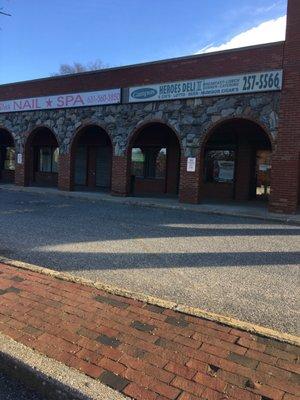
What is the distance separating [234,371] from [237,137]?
16.3 m

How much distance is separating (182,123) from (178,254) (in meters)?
9.36

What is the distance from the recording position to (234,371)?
3434mm

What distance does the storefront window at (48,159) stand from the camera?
26.1 meters

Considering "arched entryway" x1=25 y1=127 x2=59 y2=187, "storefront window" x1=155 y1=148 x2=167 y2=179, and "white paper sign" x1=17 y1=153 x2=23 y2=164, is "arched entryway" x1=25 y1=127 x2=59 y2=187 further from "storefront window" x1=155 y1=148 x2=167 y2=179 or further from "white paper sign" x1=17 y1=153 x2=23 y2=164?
"storefront window" x1=155 y1=148 x2=167 y2=179

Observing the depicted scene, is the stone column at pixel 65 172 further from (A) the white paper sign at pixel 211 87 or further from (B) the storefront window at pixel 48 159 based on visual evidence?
(B) the storefront window at pixel 48 159

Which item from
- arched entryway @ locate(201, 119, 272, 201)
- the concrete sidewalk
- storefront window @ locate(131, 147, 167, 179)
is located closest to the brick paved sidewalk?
the concrete sidewalk

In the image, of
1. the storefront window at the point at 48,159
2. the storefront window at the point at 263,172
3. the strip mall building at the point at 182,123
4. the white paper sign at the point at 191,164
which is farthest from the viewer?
the storefront window at the point at 48,159

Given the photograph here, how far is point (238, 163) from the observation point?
19.0 metres

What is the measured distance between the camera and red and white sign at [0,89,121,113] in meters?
18.6

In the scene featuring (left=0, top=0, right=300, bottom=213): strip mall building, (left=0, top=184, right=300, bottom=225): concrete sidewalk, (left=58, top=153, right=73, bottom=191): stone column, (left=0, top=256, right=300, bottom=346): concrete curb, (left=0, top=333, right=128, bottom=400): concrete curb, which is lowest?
(left=0, top=333, right=128, bottom=400): concrete curb

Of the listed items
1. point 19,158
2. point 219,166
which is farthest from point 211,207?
point 19,158

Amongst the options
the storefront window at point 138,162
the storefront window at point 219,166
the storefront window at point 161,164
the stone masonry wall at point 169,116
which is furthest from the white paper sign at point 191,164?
the storefront window at point 138,162

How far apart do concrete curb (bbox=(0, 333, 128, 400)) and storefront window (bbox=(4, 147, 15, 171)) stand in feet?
84.2

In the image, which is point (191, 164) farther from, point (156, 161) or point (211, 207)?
point (156, 161)
